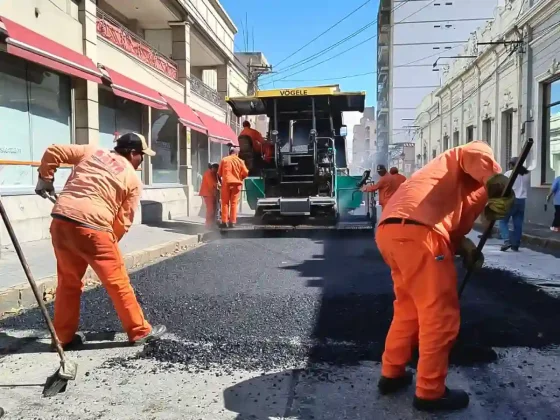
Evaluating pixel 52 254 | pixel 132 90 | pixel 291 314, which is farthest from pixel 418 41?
pixel 291 314

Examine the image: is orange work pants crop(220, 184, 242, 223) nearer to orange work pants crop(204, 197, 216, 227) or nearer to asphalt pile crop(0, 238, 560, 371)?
orange work pants crop(204, 197, 216, 227)

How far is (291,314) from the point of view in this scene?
4410 millimetres

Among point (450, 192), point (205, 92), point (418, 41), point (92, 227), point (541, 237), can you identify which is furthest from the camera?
point (418, 41)

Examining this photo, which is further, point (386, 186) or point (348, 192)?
point (348, 192)

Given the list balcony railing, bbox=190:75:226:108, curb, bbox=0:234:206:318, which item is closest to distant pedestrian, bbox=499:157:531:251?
curb, bbox=0:234:206:318

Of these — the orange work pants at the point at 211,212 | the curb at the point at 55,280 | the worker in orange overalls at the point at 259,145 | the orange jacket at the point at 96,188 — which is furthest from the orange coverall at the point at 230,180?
the orange jacket at the point at 96,188

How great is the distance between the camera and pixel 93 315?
14.5ft

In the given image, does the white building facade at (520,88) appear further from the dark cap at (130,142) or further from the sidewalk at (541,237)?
the dark cap at (130,142)

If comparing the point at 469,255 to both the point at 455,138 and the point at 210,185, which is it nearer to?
the point at 210,185

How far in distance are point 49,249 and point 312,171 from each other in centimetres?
517

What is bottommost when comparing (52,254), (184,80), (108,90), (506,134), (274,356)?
(274,356)

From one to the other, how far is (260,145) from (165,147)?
524cm

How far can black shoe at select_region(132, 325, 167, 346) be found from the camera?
365cm

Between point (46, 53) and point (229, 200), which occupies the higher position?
point (46, 53)
